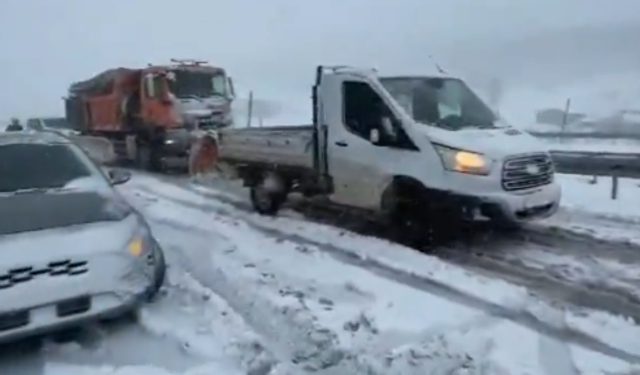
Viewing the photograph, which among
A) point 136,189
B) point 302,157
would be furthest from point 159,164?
point 302,157

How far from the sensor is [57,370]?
463cm

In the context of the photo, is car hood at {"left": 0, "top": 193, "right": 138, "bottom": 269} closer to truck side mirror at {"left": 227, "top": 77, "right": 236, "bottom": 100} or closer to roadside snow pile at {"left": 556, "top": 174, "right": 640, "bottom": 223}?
roadside snow pile at {"left": 556, "top": 174, "right": 640, "bottom": 223}

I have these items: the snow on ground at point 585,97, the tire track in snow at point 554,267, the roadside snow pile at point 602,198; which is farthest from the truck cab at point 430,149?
the snow on ground at point 585,97

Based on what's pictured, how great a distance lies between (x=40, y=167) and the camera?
19.8 ft

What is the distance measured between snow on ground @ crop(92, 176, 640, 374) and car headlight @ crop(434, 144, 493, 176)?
1.07m

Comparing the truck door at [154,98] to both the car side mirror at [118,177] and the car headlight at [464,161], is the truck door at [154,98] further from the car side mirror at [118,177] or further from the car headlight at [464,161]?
the car headlight at [464,161]

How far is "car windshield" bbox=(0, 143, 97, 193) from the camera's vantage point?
579 centimetres

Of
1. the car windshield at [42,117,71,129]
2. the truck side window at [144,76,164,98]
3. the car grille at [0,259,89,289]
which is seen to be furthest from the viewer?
the car windshield at [42,117,71,129]

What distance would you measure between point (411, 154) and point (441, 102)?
1.08 meters

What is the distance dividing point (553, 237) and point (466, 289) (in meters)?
2.59

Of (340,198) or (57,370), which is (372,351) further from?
(340,198)

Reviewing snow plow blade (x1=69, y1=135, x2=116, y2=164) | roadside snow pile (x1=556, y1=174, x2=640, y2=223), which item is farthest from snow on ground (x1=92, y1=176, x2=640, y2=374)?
snow plow blade (x1=69, y1=135, x2=116, y2=164)

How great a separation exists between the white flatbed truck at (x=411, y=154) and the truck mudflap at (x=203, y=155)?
11.3ft

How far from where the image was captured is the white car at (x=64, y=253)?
14.7ft
